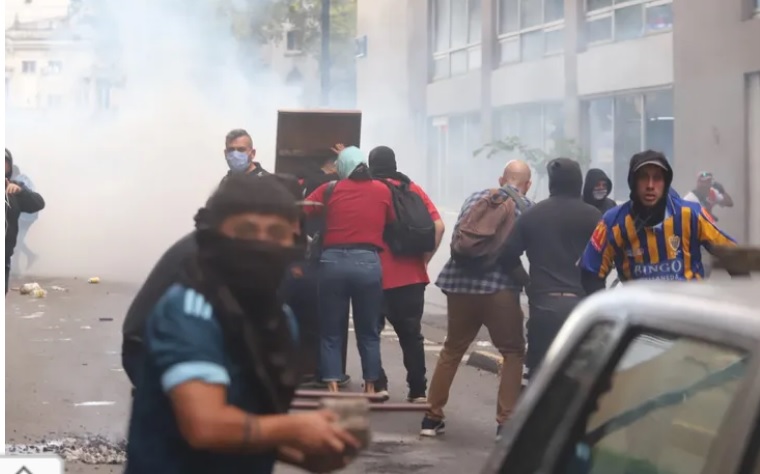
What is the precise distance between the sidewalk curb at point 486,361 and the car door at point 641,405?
801 cm

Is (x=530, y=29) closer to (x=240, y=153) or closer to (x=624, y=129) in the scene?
(x=624, y=129)

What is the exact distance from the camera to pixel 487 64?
75.6ft

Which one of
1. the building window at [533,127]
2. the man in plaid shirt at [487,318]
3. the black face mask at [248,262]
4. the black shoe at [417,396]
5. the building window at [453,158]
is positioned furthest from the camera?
the building window at [453,158]

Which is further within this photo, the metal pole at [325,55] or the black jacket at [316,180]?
the metal pole at [325,55]

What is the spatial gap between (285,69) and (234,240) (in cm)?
3433

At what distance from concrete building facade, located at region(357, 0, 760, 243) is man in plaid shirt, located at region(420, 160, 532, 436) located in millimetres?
7312

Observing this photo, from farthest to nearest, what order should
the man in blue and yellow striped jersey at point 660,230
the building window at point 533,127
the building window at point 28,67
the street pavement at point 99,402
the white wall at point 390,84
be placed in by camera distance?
the white wall at point 390,84
the building window at point 28,67
the building window at point 533,127
the street pavement at point 99,402
the man in blue and yellow striped jersey at point 660,230

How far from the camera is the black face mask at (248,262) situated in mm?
2879

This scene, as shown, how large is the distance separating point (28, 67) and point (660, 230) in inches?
881

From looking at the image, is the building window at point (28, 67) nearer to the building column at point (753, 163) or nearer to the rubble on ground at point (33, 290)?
the rubble on ground at point (33, 290)

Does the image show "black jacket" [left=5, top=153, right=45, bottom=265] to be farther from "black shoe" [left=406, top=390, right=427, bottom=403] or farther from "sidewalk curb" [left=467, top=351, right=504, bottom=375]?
"sidewalk curb" [left=467, top=351, right=504, bottom=375]

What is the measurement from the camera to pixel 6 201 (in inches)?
387

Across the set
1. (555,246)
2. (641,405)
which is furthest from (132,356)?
(555,246)

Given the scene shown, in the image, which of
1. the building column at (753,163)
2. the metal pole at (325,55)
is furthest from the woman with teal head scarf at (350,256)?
the metal pole at (325,55)
